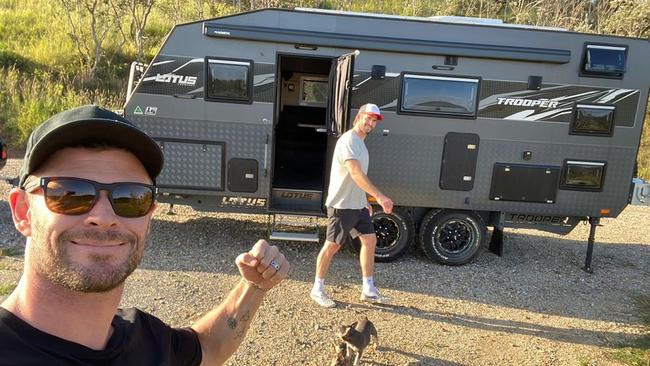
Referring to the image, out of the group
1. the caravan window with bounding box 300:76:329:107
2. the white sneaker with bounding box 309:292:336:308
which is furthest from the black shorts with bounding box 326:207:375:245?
the caravan window with bounding box 300:76:329:107

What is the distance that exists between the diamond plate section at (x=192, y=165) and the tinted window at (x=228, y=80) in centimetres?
64

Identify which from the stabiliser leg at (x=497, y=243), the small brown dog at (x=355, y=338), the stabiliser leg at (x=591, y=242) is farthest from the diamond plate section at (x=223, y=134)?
the stabiliser leg at (x=591, y=242)

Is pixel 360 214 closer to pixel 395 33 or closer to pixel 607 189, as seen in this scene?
pixel 395 33

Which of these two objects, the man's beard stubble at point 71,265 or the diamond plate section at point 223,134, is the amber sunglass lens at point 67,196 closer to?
the man's beard stubble at point 71,265

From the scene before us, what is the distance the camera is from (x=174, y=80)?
595cm

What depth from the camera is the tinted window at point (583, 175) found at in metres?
6.24

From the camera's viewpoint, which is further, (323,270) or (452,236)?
(452,236)

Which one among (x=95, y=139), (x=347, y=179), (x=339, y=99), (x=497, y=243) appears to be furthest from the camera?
(x=497, y=243)

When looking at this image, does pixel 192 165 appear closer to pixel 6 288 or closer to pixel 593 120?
pixel 6 288

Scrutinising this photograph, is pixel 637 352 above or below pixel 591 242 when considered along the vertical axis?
below

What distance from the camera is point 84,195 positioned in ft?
4.30

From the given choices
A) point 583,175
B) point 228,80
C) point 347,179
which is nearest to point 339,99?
point 228,80

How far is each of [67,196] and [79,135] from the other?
0.17 m

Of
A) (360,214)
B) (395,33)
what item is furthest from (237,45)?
(360,214)
